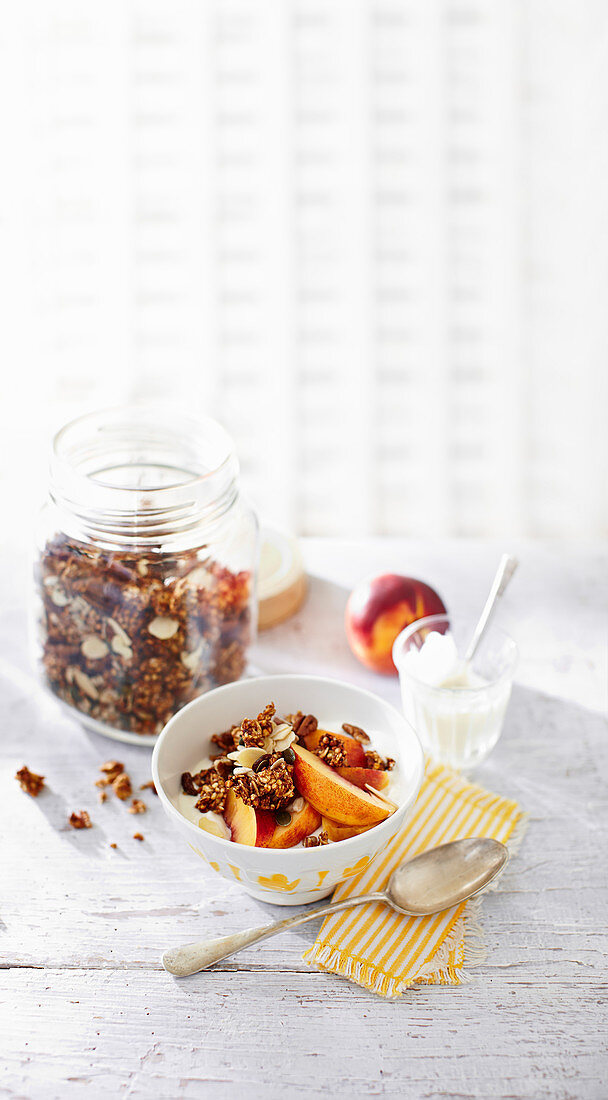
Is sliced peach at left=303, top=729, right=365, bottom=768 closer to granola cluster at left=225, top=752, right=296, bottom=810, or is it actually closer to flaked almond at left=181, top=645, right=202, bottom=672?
granola cluster at left=225, top=752, right=296, bottom=810

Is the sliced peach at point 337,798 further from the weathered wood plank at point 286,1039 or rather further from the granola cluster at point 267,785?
the weathered wood plank at point 286,1039

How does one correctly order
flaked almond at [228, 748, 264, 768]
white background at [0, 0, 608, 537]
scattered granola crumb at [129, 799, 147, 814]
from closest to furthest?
flaked almond at [228, 748, 264, 768] < scattered granola crumb at [129, 799, 147, 814] < white background at [0, 0, 608, 537]

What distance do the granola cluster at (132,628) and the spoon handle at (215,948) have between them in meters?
0.23

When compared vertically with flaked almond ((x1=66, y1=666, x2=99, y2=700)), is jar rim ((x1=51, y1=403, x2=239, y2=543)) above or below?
above

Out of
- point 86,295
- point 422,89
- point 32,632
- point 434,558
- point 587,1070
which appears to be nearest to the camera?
point 587,1070

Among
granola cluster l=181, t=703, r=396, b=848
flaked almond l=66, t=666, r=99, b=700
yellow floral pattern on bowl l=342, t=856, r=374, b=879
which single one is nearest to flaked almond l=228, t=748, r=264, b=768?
granola cluster l=181, t=703, r=396, b=848

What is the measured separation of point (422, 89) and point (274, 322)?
584 millimetres

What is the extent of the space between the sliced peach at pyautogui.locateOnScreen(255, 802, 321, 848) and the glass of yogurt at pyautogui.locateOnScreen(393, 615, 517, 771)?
197 mm

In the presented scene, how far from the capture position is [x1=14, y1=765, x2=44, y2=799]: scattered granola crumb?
2.85 feet

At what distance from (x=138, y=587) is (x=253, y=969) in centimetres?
32

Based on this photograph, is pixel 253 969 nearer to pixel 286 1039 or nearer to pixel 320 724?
pixel 286 1039

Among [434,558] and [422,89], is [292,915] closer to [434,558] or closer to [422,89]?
[434,558]

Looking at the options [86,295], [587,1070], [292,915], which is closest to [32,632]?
[292,915]

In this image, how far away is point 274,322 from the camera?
2.18 m
